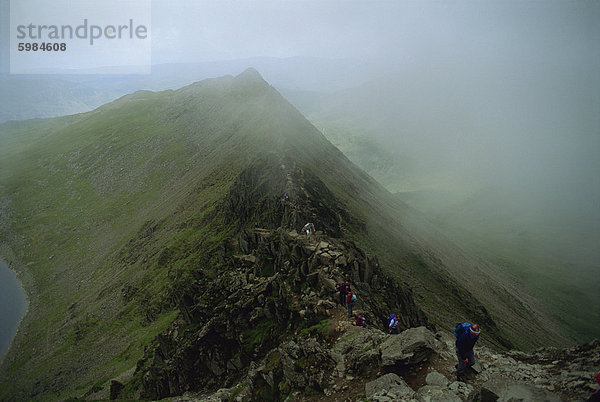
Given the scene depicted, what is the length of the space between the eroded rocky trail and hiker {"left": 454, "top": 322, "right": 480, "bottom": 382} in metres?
0.63

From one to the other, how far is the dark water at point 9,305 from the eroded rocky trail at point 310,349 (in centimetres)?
6487

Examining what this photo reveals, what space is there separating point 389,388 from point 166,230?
81.3 metres

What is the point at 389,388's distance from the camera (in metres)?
15.1

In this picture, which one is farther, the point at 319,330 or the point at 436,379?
the point at 319,330

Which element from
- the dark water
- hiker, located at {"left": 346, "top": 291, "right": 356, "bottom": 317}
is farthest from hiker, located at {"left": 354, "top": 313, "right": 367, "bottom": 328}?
the dark water

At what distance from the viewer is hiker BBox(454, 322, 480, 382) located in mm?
14805

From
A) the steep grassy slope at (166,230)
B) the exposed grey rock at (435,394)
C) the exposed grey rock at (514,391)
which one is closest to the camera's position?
the exposed grey rock at (514,391)

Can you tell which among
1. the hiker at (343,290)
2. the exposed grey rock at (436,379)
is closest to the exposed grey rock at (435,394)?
the exposed grey rock at (436,379)

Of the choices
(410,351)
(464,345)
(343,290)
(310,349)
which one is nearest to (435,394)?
(410,351)

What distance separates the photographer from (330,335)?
22.5 m

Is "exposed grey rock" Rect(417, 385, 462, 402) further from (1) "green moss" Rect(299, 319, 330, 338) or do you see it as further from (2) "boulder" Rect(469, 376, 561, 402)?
(1) "green moss" Rect(299, 319, 330, 338)

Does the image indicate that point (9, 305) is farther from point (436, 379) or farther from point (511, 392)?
point (511, 392)

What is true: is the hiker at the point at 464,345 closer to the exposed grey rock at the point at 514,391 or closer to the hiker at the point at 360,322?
the exposed grey rock at the point at 514,391

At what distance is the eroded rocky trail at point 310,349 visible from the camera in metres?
14.8
